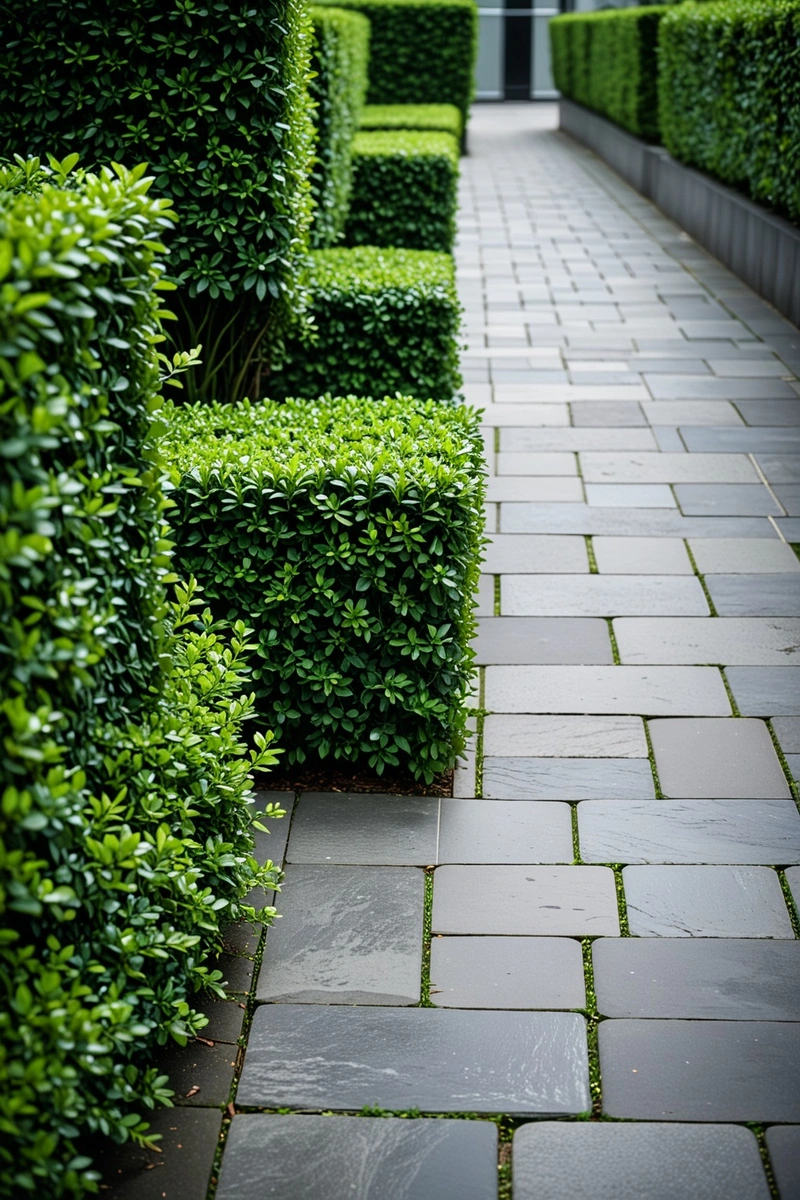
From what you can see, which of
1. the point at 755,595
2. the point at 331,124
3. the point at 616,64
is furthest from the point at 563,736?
the point at 616,64

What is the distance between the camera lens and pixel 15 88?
432 cm

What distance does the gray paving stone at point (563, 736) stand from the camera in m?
3.56

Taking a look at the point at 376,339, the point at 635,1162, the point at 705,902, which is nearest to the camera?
the point at 635,1162

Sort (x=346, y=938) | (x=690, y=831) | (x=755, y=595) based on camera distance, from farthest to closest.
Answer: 1. (x=755, y=595)
2. (x=690, y=831)
3. (x=346, y=938)

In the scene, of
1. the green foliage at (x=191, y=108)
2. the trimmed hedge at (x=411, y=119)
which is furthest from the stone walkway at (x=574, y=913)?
the trimmed hedge at (x=411, y=119)

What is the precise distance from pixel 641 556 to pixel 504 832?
1.96 meters

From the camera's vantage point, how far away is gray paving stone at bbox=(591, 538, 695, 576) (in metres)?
4.75

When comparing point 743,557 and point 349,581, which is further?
point 743,557

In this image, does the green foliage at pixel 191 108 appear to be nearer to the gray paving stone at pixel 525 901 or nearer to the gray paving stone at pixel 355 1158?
the gray paving stone at pixel 525 901

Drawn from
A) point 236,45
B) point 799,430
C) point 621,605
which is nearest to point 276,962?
point 621,605

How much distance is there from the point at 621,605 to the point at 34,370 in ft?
9.99

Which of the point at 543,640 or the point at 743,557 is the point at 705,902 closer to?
the point at 543,640

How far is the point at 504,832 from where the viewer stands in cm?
319

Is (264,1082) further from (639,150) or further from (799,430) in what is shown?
(639,150)
